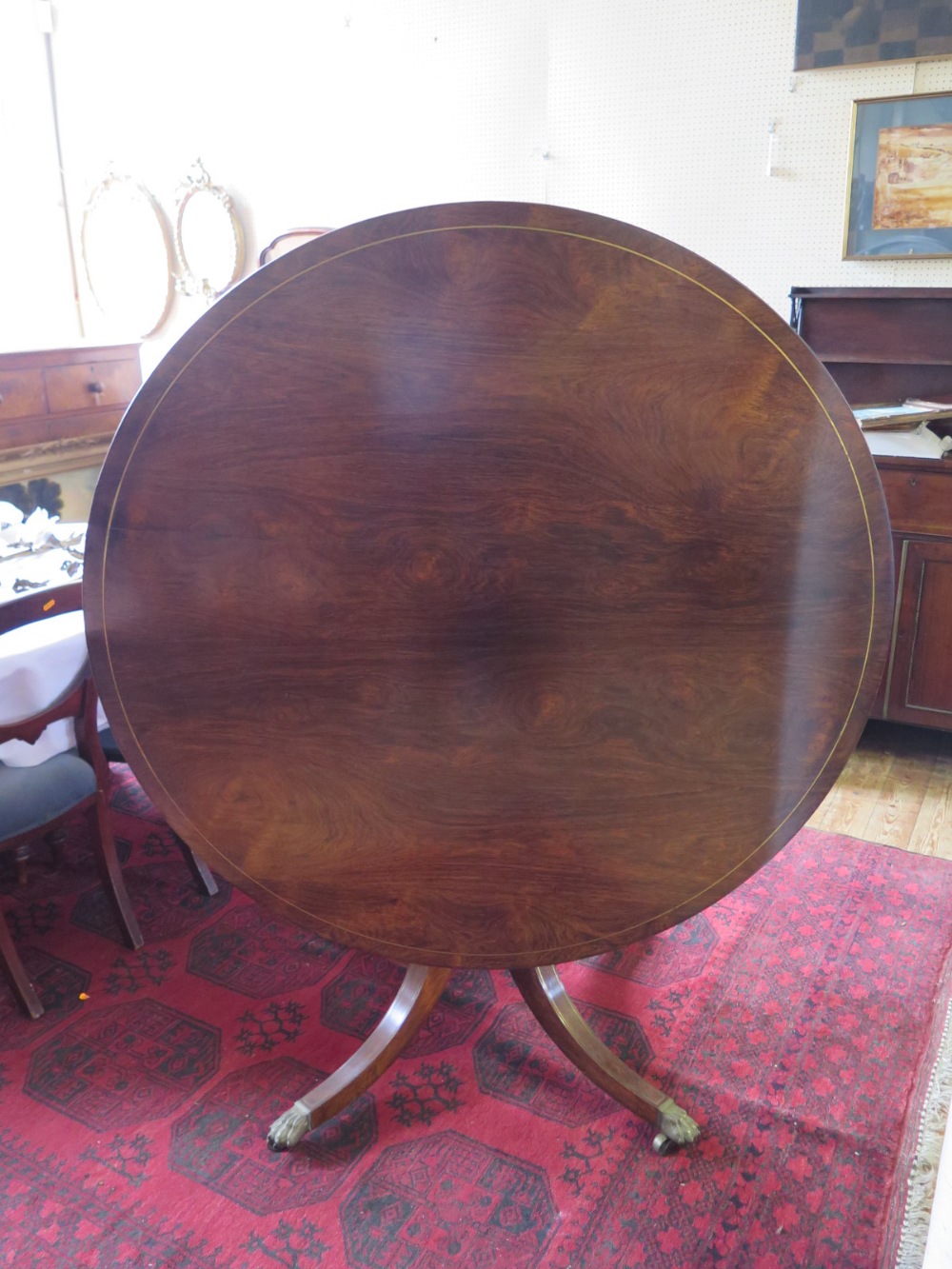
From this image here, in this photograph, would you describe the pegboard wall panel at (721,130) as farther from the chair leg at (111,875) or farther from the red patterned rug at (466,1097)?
the chair leg at (111,875)

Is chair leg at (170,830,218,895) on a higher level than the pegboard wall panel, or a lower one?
lower

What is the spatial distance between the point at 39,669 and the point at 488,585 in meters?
0.99

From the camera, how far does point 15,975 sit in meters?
1.88

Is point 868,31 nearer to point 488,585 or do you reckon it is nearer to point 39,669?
point 488,585

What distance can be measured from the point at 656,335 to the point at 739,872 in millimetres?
694

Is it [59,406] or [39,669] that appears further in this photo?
[59,406]

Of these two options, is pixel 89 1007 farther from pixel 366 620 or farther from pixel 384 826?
pixel 366 620

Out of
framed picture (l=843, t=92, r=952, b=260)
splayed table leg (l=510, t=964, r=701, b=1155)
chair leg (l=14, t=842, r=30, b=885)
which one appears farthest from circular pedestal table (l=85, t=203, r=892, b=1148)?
framed picture (l=843, t=92, r=952, b=260)

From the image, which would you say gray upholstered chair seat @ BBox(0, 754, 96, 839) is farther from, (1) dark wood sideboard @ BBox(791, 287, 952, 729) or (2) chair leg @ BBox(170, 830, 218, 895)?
(1) dark wood sideboard @ BBox(791, 287, 952, 729)

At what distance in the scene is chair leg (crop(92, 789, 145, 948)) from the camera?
2078 millimetres

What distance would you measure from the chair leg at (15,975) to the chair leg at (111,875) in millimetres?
228

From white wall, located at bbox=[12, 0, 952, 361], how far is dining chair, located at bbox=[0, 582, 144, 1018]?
2440 millimetres

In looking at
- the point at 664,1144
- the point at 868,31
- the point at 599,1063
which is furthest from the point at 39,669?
the point at 868,31

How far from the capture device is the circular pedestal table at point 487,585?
3.96ft
